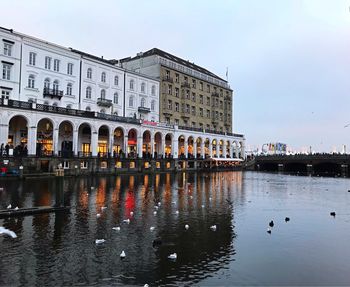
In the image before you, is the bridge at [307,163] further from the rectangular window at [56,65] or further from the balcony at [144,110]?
the rectangular window at [56,65]

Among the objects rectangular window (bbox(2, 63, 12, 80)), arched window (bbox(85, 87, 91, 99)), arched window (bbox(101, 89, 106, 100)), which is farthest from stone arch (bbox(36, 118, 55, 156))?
arched window (bbox(101, 89, 106, 100))

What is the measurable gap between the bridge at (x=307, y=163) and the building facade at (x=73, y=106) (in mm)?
36278

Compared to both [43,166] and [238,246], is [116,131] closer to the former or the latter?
[43,166]

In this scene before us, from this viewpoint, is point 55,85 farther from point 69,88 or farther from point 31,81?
point 31,81

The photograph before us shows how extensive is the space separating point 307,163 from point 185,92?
4724cm

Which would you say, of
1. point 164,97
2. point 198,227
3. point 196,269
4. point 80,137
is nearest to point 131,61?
point 164,97

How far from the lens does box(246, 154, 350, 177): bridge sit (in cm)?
9250

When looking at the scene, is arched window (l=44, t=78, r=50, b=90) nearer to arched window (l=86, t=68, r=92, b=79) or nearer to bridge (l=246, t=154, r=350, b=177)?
arched window (l=86, t=68, r=92, b=79)

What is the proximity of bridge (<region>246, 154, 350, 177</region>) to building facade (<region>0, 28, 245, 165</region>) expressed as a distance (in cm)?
3628

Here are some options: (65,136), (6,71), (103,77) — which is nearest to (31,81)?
(6,71)

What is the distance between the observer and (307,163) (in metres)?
103

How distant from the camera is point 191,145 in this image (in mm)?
90375

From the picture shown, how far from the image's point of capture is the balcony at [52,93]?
182ft

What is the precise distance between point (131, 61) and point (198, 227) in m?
79.4
